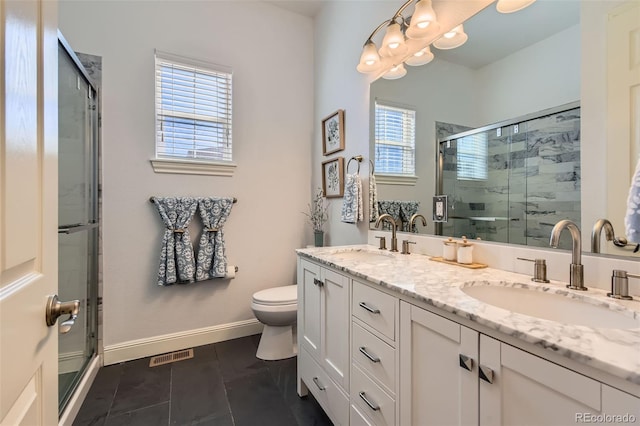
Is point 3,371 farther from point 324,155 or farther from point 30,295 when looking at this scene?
point 324,155

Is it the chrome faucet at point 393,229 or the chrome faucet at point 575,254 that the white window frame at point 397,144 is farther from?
the chrome faucet at point 575,254

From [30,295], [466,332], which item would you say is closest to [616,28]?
[466,332]

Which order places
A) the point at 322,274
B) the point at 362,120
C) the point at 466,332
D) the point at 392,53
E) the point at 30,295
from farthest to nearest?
the point at 362,120 < the point at 392,53 < the point at 322,274 < the point at 466,332 < the point at 30,295

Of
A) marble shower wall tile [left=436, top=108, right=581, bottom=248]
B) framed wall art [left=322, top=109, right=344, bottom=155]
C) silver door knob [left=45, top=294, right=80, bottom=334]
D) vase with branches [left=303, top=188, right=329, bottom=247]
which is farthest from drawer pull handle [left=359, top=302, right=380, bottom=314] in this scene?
framed wall art [left=322, top=109, right=344, bottom=155]

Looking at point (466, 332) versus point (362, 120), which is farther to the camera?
point (362, 120)

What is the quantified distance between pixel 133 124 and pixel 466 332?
245cm

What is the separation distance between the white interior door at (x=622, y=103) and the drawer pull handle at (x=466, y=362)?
663 millimetres

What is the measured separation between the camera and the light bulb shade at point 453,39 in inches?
56.9

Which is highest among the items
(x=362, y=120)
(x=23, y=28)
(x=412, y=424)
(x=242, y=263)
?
(x=362, y=120)

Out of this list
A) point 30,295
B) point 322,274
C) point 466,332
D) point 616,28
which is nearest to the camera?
point 30,295

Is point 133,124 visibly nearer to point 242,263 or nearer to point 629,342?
point 242,263

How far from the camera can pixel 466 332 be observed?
756 mm

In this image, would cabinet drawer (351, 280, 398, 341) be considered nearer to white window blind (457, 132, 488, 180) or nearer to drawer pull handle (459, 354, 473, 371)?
drawer pull handle (459, 354, 473, 371)

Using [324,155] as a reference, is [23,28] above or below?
below
